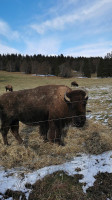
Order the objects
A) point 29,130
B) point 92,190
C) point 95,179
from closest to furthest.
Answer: point 92,190
point 95,179
point 29,130

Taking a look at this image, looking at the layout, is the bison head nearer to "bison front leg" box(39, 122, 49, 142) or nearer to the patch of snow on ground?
the patch of snow on ground

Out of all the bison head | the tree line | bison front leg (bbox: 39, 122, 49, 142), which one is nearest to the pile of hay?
bison front leg (bbox: 39, 122, 49, 142)

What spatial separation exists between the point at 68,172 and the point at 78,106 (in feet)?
6.22

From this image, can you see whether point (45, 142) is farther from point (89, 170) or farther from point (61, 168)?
point (89, 170)

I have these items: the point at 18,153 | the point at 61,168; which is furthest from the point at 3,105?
the point at 61,168

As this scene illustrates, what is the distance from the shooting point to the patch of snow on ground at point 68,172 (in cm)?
277

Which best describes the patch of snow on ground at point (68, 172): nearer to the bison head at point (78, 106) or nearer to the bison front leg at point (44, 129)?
the bison head at point (78, 106)

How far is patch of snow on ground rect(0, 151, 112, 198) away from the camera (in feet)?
9.07

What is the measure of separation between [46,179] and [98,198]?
1.08 m

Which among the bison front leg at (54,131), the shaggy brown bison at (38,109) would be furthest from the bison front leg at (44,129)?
the bison front leg at (54,131)

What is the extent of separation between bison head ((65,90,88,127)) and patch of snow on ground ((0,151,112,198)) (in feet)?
3.52

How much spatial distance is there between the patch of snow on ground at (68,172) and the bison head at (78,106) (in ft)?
3.52

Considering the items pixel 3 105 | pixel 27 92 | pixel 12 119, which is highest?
pixel 27 92

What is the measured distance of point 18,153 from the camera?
4.05 metres
